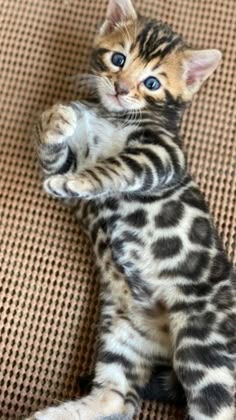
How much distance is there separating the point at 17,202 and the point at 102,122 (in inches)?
13.3

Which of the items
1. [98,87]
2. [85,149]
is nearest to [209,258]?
[85,149]

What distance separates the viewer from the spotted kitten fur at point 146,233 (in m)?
1.58

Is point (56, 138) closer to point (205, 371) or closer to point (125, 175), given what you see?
point (125, 175)

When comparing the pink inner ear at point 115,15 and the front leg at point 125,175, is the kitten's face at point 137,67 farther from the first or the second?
the front leg at point 125,175

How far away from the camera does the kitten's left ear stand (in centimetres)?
168

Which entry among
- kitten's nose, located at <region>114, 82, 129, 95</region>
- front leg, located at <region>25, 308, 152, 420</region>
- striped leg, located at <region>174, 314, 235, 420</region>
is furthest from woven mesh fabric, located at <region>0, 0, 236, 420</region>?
kitten's nose, located at <region>114, 82, 129, 95</region>

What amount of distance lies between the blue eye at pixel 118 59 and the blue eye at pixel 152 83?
3.3 inches

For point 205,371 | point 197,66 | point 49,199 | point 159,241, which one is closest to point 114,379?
point 205,371

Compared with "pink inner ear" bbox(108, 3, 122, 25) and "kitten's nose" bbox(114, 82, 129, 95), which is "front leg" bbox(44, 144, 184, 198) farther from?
"pink inner ear" bbox(108, 3, 122, 25)

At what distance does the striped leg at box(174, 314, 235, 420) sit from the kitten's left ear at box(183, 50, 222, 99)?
628 millimetres

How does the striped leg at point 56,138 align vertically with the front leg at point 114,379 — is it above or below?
above

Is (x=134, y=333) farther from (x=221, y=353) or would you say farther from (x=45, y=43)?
(x=45, y=43)

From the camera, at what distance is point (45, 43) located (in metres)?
1.98

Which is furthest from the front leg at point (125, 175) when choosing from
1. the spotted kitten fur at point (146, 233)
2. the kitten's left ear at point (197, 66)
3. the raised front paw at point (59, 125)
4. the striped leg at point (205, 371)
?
the striped leg at point (205, 371)
